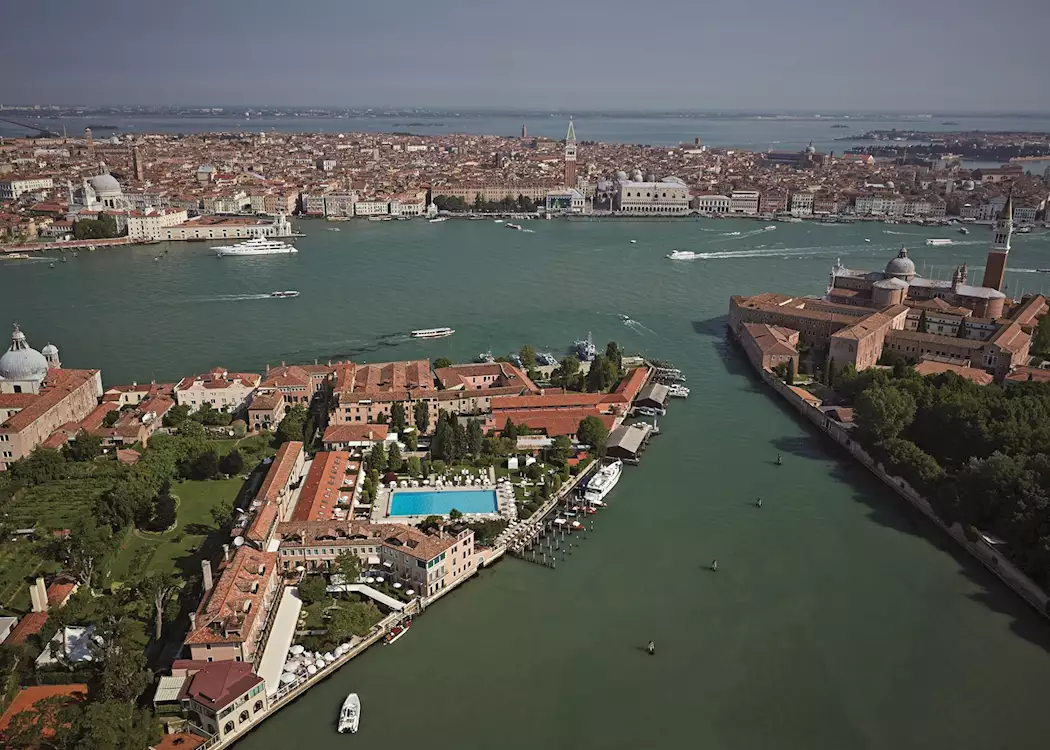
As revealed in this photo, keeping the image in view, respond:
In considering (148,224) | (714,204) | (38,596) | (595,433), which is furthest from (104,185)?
(38,596)

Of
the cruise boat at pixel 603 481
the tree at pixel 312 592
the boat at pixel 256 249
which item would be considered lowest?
the tree at pixel 312 592

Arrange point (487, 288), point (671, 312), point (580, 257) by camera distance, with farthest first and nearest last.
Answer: point (580, 257) < point (487, 288) < point (671, 312)

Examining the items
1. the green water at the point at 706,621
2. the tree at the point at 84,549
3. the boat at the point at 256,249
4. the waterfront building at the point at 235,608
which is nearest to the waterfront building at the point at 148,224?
the boat at the point at 256,249

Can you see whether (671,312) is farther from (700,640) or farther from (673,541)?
(700,640)

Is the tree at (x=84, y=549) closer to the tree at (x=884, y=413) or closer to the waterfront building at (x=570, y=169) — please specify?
the tree at (x=884, y=413)

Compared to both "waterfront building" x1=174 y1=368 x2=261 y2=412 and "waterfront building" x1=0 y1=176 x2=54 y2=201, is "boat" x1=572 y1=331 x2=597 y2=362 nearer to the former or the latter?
"waterfront building" x1=174 y1=368 x2=261 y2=412

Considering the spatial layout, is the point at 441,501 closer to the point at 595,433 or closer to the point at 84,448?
the point at 595,433

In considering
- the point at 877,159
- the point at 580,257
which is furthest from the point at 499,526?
the point at 877,159
